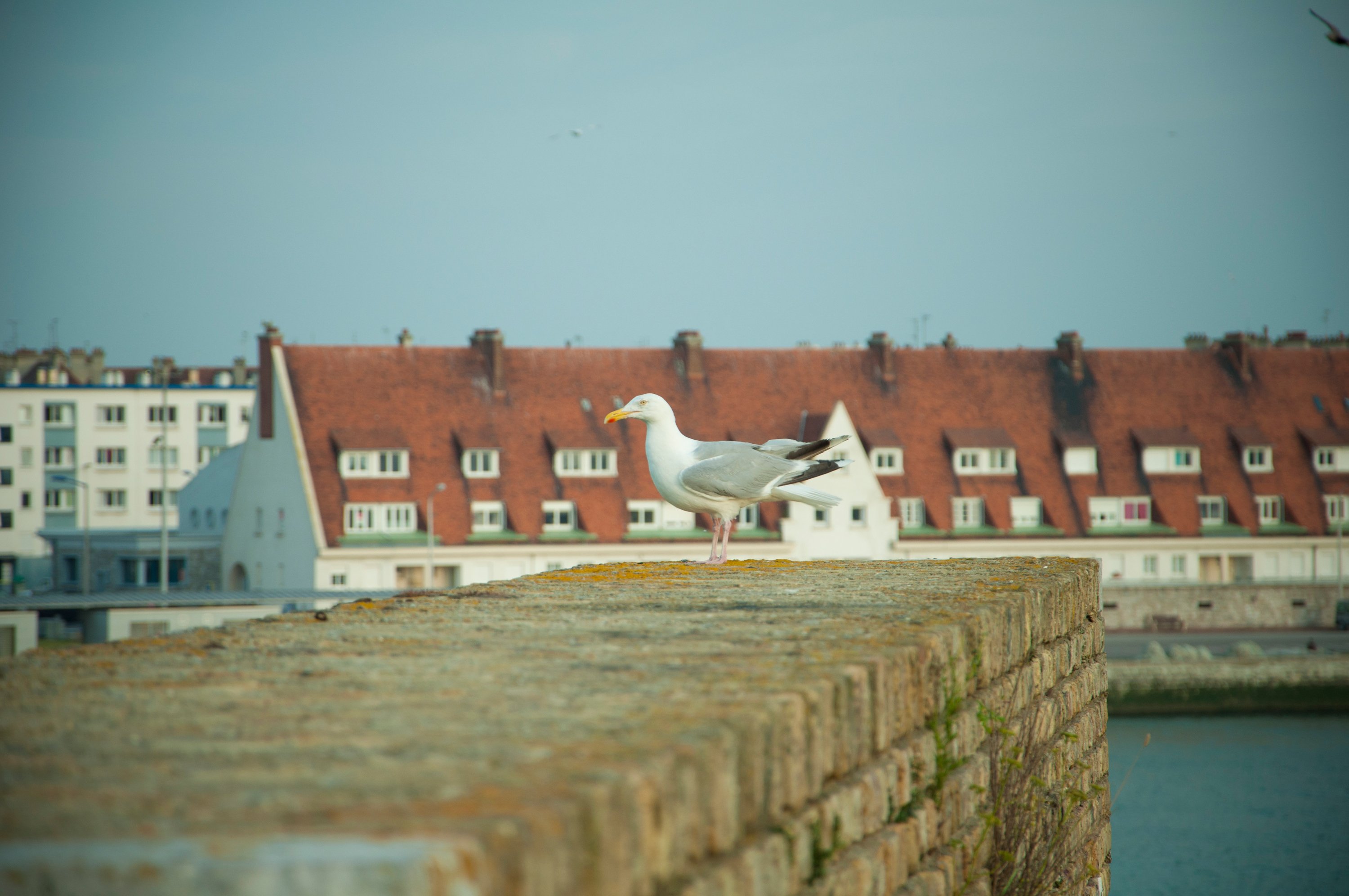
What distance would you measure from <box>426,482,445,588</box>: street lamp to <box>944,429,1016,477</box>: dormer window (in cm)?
1982

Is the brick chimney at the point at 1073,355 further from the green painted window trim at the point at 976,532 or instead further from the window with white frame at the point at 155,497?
the window with white frame at the point at 155,497

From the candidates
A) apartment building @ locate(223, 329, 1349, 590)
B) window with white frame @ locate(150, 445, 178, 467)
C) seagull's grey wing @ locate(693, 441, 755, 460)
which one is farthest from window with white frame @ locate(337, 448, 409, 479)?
window with white frame @ locate(150, 445, 178, 467)

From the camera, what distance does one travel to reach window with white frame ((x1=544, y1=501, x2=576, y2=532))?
5344cm

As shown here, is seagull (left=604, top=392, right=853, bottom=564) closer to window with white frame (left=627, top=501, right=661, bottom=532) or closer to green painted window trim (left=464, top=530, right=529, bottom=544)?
green painted window trim (left=464, top=530, right=529, bottom=544)

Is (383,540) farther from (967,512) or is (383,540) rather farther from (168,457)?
(168,457)

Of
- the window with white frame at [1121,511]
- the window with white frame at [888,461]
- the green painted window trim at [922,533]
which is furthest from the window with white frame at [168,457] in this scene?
the window with white frame at [1121,511]

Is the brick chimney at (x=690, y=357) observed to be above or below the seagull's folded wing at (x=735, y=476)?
above

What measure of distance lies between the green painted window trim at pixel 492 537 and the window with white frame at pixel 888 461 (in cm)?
1401

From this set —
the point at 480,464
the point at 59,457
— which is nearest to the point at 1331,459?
the point at 480,464

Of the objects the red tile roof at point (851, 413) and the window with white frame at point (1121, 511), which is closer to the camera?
the red tile roof at point (851, 413)

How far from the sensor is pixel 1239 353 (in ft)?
205

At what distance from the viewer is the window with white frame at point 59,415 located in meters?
97.6

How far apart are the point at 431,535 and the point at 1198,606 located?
2768 centimetres

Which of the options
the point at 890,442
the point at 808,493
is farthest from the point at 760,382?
the point at 808,493
